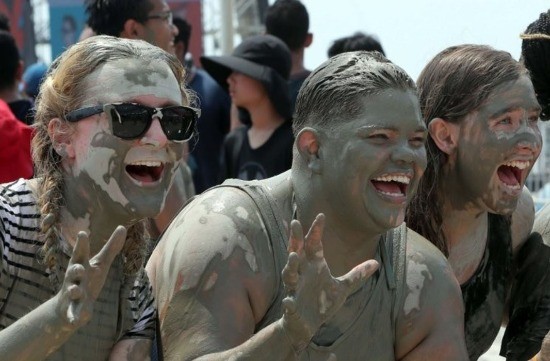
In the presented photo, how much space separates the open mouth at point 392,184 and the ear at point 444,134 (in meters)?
0.81

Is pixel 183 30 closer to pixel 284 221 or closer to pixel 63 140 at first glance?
pixel 284 221

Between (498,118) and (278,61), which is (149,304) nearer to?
(498,118)

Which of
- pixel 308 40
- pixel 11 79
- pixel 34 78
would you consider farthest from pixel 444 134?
pixel 34 78

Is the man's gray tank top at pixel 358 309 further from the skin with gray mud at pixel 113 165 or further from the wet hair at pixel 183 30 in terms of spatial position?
the wet hair at pixel 183 30

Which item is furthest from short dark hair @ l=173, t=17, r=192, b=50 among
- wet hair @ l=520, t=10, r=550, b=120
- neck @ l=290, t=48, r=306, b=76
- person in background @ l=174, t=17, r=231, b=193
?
wet hair @ l=520, t=10, r=550, b=120

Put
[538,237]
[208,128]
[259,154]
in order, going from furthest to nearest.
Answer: [208,128], [259,154], [538,237]

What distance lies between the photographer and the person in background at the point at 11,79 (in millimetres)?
6918

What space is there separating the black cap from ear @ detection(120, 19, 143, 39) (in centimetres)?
79

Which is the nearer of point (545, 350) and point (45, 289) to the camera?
point (45, 289)

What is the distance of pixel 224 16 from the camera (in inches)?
593

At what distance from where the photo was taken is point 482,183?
4953mm

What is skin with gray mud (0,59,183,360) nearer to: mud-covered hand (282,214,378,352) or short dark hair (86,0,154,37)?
mud-covered hand (282,214,378,352)

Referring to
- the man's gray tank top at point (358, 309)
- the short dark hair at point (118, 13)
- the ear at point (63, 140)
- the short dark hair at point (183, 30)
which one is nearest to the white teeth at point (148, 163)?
the ear at point (63, 140)

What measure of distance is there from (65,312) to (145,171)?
0.73m
